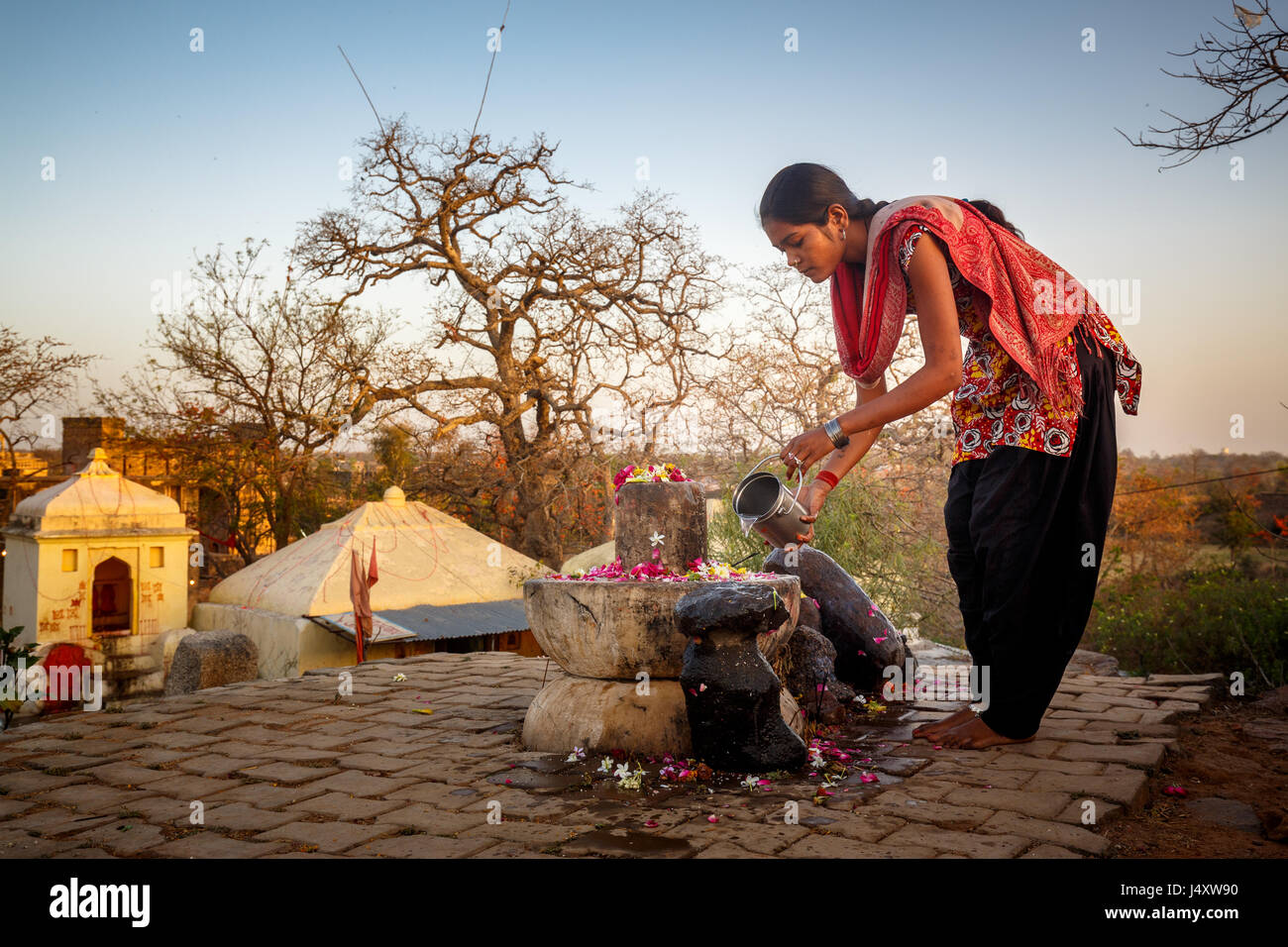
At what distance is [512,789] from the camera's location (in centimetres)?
325

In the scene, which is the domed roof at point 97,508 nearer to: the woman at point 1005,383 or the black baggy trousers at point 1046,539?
the woman at point 1005,383

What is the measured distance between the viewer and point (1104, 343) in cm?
343

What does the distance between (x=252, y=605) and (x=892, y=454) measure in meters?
11.1

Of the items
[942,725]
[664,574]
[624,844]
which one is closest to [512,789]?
[624,844]

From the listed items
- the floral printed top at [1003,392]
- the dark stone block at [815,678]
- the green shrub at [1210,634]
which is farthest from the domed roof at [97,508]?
the floral printed top at [1003,392]

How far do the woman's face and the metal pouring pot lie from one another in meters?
0.76

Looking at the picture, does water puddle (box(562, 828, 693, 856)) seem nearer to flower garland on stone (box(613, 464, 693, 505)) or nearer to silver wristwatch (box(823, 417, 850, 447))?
silver wristwatch (box(823, 417, 850, 447))

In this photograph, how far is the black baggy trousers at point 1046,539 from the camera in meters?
3.28

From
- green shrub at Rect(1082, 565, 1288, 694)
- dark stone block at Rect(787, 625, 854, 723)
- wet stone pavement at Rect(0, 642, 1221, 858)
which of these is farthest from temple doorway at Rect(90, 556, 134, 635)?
green shrub at Rect(1082, 565, 1288, 694)

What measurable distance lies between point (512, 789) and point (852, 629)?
8.09 ft

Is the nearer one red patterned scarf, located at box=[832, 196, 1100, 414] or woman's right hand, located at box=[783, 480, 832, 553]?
red patterned scarf, located at box=[832, 196, 1100, 414]

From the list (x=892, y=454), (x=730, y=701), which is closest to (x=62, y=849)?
(x=730, y=701)

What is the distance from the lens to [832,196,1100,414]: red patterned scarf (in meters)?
3.14

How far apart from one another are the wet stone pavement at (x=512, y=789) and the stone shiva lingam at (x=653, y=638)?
0.16 metres
